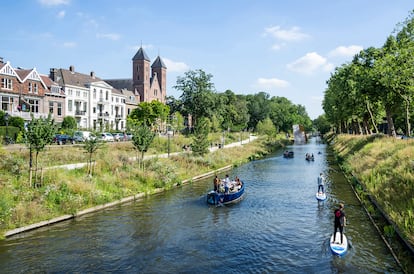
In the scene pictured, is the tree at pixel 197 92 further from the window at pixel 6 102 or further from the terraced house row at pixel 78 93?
the window at pixel 6 102

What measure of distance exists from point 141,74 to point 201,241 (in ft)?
283

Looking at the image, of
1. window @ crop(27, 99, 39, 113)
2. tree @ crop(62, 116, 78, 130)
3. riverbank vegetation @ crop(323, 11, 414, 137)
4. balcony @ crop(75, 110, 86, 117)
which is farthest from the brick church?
riverbank vegetation @ crop(323, 11, 414, 137)

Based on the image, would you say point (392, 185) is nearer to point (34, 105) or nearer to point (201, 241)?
point (201, 241)

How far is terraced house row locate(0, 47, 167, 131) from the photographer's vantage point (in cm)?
5516

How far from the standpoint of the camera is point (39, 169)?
996 inches

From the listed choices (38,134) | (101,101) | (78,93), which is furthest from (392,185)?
(101,101)

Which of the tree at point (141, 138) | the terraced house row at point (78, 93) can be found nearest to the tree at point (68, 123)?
the terraced house row at point (78, 93)

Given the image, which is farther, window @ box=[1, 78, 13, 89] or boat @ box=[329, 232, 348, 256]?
window @ box=[1, 78, 13, 89]

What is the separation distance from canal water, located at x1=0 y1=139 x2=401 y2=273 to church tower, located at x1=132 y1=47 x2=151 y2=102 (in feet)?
242

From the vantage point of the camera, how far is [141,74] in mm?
100250

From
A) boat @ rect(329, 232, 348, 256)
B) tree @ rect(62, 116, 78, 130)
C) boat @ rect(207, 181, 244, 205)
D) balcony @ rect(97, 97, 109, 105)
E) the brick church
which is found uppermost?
the brick church

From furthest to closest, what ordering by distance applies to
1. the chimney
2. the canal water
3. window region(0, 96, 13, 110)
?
the chimney → window region(0, 96, 13, 110) → the canal water

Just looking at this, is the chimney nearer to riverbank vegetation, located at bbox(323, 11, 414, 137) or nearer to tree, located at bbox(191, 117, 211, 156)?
tree, located at bbox(191, 117, 211, 156)

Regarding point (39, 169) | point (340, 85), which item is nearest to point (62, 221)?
point (39, 169)
